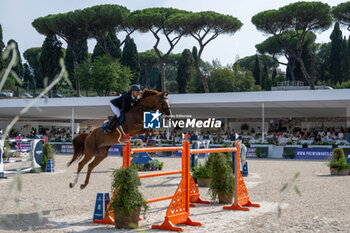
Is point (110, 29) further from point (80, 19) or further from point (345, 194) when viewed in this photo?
point (345, 194)

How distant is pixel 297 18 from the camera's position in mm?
33125

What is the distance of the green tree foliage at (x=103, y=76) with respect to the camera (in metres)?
39.0

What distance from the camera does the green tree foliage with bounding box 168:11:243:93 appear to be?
33938 mm

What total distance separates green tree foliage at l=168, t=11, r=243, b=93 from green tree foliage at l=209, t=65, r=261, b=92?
1112cm

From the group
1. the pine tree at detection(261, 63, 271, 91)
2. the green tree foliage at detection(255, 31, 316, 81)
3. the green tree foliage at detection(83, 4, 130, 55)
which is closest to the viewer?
the green tree foliage at detection(83, 4, 130, 55)

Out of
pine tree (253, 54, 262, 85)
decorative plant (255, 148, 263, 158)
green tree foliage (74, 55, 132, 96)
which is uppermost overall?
pine tree (253, 54, 262, 85)

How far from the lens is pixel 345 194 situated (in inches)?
305

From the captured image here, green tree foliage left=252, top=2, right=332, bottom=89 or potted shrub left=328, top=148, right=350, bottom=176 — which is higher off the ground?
green tree foliage left=252, top=2, right=332, bottom=89

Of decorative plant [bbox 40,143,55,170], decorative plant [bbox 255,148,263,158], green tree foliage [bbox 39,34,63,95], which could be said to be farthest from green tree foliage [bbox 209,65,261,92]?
decorative plant [bbox 40,143,55,170]

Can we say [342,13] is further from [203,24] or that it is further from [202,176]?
[202,176]

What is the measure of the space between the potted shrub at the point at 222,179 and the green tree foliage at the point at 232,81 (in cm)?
3932

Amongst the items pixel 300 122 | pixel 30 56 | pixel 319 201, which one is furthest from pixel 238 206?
pixel 30 56

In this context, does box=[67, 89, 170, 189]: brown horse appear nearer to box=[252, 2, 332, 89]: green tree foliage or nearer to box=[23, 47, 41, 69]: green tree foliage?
box=[252, 2, 332, 89]: green tree foliage

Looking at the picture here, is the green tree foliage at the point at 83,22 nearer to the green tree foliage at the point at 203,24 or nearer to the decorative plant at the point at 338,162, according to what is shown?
the green tree foliage at the point at 203,24
